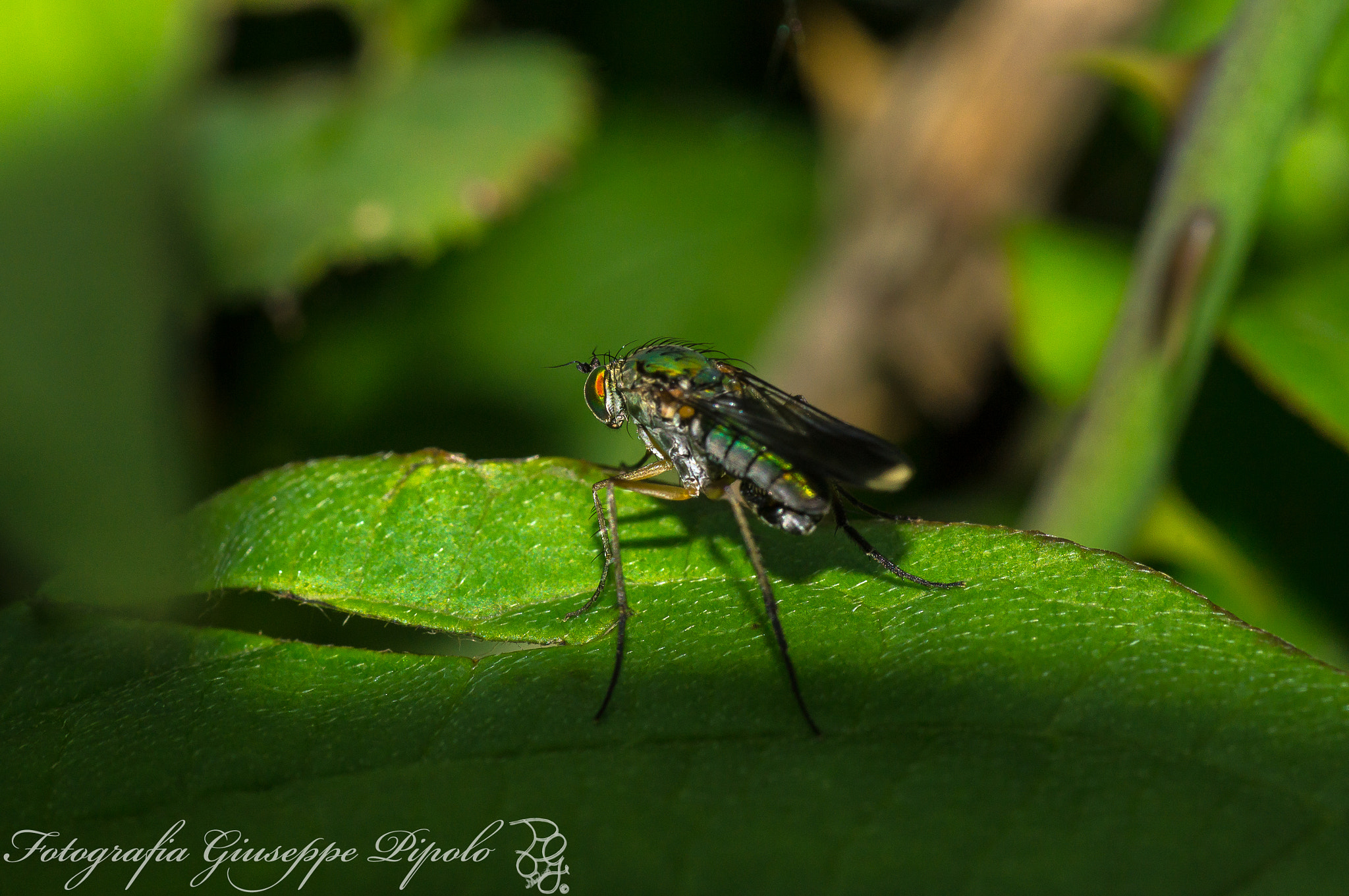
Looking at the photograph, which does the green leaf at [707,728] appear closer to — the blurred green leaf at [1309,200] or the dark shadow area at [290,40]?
the blurred green leaf at [1309,200]

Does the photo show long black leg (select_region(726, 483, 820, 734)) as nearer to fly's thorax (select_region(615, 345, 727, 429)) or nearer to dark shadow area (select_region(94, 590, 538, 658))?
fly's thorax (select_region(615, 345, 727, 429))

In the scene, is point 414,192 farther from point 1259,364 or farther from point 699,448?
point 1259,364

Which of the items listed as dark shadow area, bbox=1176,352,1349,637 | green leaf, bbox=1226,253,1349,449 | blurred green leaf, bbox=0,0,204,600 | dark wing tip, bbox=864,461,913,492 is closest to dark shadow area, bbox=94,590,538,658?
blurred green leaf, bbox=0,0,204,600

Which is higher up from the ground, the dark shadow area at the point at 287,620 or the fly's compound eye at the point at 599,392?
the fly's compound eye at the point at 599,392

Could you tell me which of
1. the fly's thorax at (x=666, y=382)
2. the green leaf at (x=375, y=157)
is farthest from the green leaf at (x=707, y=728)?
the green leaf at (x=375, y=157)

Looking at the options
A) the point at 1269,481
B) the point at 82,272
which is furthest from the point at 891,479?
the point at 82,272

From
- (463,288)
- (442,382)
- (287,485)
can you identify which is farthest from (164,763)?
(463,288)
